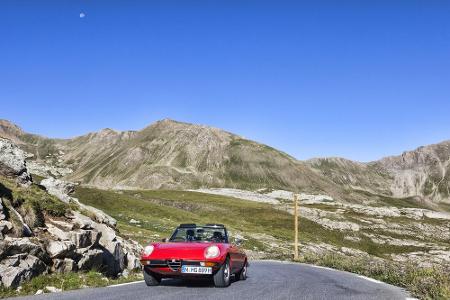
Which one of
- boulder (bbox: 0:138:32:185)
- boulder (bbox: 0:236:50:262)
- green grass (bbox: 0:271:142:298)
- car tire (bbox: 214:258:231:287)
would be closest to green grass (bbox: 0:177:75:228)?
boulder (bbox: 0:138:32:185)

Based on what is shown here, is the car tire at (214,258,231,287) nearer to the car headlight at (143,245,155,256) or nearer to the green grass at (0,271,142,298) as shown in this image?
the car headlight at (143,245,155,256)

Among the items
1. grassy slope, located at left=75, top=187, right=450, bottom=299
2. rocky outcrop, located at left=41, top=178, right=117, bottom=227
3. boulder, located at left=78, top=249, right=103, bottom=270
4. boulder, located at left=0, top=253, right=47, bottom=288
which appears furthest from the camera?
grassy slope, located at left=75, top=187, right=450, bottom=299

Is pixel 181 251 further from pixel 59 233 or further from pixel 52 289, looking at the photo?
pixel 59 233

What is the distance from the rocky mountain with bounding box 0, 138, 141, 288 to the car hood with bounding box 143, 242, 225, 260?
12.2 feet

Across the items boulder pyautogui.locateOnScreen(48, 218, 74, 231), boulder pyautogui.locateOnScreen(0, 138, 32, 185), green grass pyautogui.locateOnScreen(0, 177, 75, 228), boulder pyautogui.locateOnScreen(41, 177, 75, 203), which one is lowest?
boulder pyautogui.locateOnScreen(48, 218, 74, 231)

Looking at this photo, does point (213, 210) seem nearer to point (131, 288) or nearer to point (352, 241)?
point (352, 241)

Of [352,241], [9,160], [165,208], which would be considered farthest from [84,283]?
[352,241]

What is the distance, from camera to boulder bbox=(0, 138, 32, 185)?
77.6ft

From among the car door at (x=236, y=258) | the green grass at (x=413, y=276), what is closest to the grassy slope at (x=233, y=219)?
the green grass at (x=413, y=276)

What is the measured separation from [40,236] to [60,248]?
1.12 m

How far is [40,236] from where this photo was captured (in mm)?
18062

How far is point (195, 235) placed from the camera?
705 inches

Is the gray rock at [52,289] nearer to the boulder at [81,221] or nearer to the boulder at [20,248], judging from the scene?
the boulder at [20,248]

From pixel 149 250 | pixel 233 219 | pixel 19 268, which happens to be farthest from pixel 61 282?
pixel 233 219
